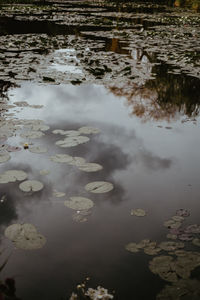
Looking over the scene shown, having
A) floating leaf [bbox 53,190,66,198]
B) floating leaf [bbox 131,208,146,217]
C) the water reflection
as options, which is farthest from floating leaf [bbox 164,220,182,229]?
the water reflection

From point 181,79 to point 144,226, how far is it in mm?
5402

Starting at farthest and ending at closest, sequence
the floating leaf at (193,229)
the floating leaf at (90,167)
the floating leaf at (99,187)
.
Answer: the floating leaf at (90,167)
the floating leaf at (99,187)
the floating leaf at (193,229)

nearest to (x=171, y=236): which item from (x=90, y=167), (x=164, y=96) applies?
(x=90, y=167)

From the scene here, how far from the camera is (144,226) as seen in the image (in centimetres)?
279

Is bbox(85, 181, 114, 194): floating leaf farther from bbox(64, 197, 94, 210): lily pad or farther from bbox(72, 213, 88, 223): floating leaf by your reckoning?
bbox(72, 213, 88, 223): floating leaf

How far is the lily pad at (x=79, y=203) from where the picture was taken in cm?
295

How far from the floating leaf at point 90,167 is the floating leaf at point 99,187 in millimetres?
281

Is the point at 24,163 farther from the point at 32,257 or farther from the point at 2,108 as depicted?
the point at 2,108

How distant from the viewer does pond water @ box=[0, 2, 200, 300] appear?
2271 millimetres

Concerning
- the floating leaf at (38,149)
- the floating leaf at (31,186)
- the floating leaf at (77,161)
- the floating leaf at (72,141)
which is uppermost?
the floating leaf at (72,141)

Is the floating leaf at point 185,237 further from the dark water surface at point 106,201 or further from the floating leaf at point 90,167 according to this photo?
the floating leaf at point 90,167

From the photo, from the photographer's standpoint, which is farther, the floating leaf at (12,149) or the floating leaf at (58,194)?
the floating leaf at (12,149)

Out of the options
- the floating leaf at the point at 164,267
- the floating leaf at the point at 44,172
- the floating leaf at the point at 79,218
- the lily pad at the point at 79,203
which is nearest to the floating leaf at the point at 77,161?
the floating leaf at the point at 44,172

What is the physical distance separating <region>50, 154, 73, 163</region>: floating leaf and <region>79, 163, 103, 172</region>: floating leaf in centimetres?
21
